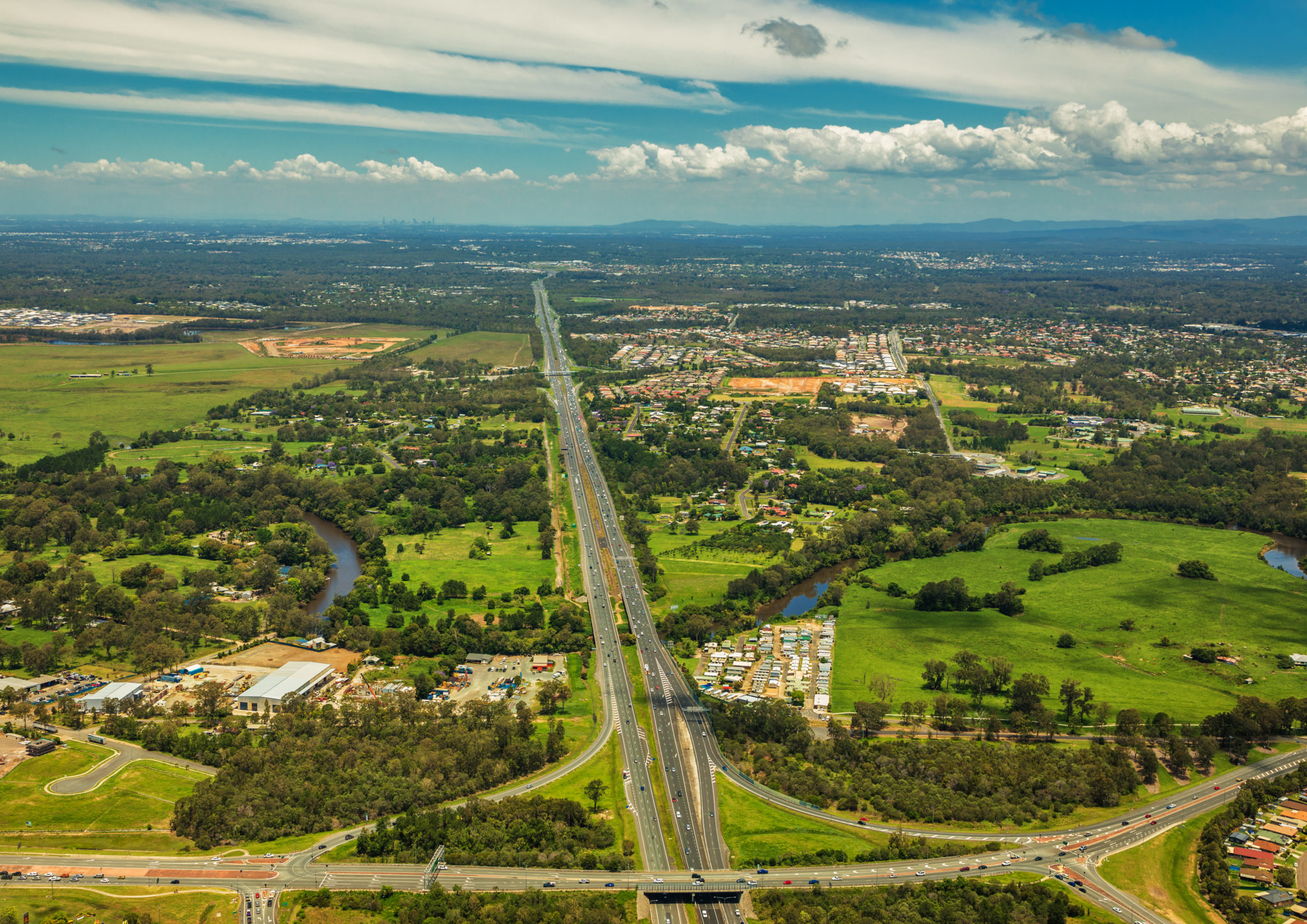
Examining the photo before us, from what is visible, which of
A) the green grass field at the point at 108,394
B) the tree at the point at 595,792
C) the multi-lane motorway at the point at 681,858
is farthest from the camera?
the green grass field at the point at 108,394

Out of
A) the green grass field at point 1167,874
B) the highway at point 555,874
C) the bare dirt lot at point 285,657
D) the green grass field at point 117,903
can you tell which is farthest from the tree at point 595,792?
the green grass field at point 1167,874

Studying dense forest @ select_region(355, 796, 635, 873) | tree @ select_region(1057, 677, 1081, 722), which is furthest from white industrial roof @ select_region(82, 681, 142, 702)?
tree @ select_region(1057, 677, 1081, 722)

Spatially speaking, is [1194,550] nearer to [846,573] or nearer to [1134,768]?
[846,573]

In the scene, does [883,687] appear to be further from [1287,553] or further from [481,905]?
[1287,553]

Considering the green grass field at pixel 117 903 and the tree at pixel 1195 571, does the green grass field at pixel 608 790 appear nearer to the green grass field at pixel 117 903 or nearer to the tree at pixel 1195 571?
the green grass field at pixel 117 903

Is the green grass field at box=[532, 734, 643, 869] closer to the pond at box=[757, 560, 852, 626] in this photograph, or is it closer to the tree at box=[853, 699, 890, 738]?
the tree at box=[853, 699, 890, 738]
